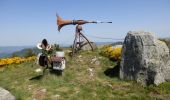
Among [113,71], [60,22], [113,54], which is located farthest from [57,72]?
[60,22]

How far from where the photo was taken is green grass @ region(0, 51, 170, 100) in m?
15.8

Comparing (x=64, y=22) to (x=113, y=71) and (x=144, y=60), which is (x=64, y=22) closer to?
(x=113, y=71)

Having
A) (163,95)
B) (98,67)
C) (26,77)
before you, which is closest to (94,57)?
(98,67)

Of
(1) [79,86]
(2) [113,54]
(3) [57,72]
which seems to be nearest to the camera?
(1) [79,86]

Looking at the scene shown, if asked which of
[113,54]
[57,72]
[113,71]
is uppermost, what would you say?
[113,54]

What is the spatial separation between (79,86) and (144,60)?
4.40 m

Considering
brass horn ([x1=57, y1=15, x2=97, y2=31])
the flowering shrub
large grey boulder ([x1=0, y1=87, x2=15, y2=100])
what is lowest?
large grey boulder ([x1=0, y1=87, x2=15, y2=100])

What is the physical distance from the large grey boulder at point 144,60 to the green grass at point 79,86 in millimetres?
586

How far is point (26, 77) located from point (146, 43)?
8.92 meters

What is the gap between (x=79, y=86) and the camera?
17.5 meters

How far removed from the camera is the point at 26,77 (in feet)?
66.8

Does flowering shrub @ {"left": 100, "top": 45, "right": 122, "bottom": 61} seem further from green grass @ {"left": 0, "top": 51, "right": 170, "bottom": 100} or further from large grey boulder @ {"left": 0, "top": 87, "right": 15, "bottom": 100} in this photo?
large grey boulder @ {"left": 0, "top": 87, "right": 15, "bottom": 100}

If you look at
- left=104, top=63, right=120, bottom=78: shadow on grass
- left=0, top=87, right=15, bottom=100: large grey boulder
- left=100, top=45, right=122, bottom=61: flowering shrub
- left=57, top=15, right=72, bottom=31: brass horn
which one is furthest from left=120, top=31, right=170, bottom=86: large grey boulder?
left=57, top=15, right=72, bottom=31: brass horn

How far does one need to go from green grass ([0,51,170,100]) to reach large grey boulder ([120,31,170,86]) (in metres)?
0.59
